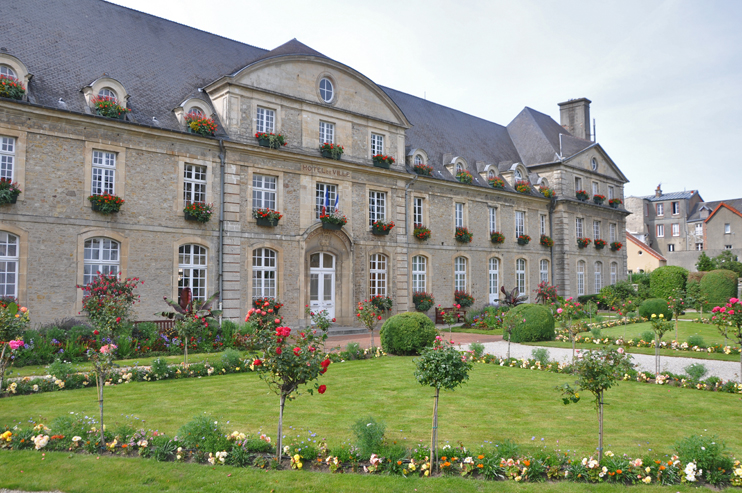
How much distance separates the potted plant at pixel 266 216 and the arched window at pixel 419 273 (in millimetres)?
7042

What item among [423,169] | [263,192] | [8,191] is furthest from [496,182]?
[8,191]

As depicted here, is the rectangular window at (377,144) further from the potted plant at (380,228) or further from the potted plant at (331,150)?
the potted plant at (380,228)

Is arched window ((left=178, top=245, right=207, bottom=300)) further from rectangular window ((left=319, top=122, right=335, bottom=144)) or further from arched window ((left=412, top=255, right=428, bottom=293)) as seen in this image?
arched window ((left=412, top=255, right=428, bottom=293))

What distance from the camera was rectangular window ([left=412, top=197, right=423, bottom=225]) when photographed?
21875 millimetres

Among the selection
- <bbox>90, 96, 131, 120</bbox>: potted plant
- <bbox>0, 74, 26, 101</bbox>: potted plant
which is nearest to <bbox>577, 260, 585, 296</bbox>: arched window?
<bbox>90, 96, 131, 120</bbox>: potted plant

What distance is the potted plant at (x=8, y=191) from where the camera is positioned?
40.7 ft

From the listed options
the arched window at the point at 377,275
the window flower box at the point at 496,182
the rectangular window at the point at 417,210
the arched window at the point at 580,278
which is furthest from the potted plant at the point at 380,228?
the arched window at the point at 580,278

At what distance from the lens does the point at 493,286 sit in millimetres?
25078

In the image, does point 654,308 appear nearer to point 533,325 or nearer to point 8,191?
point 533,325

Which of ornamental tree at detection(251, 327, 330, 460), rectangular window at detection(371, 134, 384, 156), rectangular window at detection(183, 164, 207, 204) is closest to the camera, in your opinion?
Answer: ornamental tree at detection(251, 327, 330, 460)

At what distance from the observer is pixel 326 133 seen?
18.9 metres

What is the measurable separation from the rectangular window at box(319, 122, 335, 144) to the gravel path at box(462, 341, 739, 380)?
8583 mm

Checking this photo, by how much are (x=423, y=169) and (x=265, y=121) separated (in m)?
7.38

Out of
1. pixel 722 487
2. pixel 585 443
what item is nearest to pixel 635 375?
pixel 585 443
